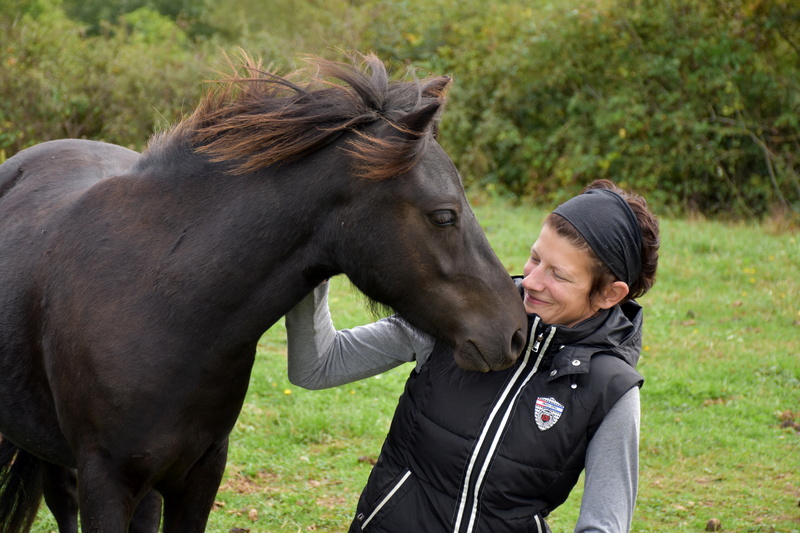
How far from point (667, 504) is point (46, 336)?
137 inches

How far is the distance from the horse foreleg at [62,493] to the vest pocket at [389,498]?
181 centimetres

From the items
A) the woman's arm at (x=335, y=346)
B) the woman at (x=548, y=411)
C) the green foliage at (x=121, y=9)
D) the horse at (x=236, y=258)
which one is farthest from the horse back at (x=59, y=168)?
the green foliage at (x=121, y=9)

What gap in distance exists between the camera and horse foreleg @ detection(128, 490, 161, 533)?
3.13 meters

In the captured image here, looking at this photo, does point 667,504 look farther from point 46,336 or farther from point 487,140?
point 487,140

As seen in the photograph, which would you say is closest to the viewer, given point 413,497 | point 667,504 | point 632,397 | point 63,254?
point 632,397

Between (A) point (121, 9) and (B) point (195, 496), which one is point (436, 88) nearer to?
(B) point (195, 496)

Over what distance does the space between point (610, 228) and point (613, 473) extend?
715mm

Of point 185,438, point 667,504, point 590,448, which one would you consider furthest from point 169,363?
point 667,504

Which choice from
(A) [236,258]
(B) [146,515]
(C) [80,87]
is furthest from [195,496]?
(C) [80,87]

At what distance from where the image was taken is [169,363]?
2438 millimetres

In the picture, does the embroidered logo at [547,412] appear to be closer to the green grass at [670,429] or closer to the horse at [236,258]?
the horse at [236,258]

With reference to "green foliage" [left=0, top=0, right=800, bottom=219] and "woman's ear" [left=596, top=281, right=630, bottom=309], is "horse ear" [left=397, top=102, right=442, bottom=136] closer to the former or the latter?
"woman's ear" [left=596, top=281, right=630, bottom=309]

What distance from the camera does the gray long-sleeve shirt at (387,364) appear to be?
2.26 metres

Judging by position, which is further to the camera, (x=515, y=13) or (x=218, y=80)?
(x=515, y=13)
